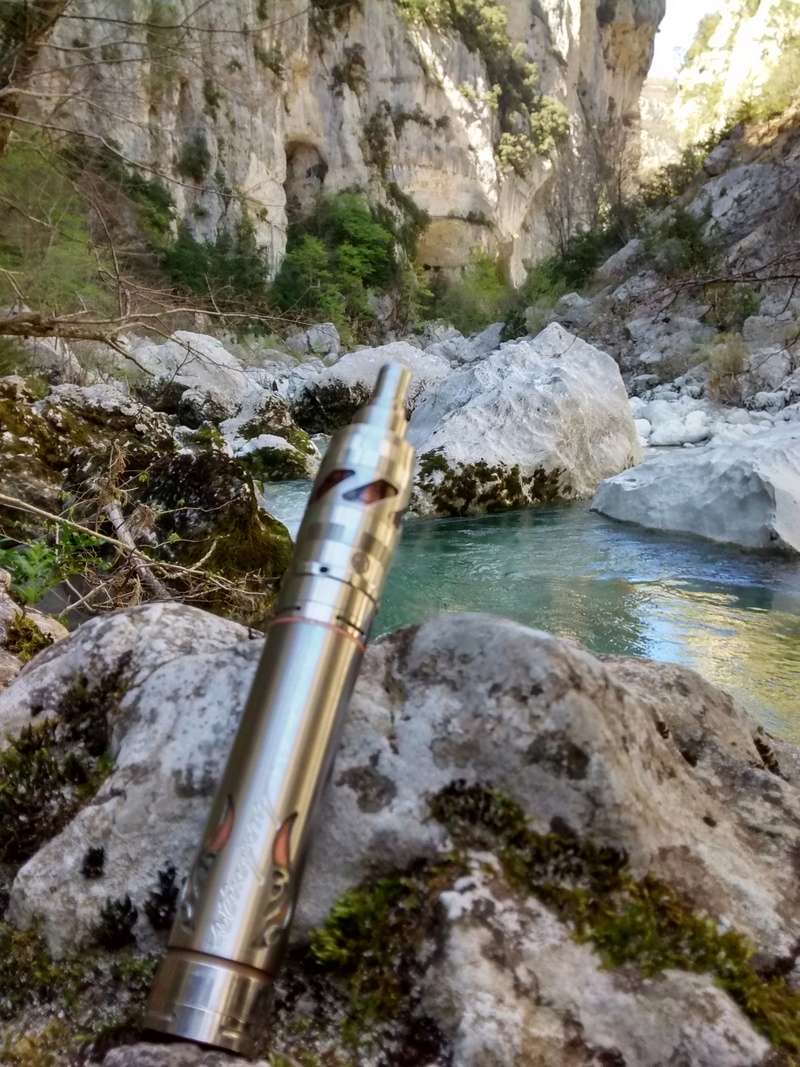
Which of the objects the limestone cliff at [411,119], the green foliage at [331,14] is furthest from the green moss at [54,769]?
the green foliage at [331,14]

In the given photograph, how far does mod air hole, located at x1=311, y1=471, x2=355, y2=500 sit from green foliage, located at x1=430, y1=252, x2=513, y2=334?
101 feet

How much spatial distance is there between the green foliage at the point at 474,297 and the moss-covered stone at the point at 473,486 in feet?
76.2

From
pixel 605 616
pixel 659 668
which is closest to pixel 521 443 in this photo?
pixel 605 616

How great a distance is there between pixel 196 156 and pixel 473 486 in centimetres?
2351

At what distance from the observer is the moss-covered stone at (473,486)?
27.3ft

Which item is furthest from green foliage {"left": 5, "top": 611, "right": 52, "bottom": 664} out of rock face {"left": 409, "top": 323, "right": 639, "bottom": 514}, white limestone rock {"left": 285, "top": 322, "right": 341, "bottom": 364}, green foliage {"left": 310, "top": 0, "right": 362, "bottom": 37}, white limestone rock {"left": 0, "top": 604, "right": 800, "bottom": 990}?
green foliage {"left": 310, "top": 0, "right": 362, "bottom": 37}

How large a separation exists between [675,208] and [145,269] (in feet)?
66.6

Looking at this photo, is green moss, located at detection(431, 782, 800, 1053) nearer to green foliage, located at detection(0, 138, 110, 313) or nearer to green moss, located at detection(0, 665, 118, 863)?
green moss, located at detection(0, 665, 118, 863)

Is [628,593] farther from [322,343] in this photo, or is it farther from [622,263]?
[322,343]

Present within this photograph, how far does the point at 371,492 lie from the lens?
0.93m

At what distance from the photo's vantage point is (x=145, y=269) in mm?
5832

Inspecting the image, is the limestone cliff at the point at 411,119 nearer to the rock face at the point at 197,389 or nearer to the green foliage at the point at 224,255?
the green foliage at the point at 224,255

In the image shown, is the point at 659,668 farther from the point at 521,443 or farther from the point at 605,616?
the point at 521,443

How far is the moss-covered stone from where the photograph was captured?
831 cm
